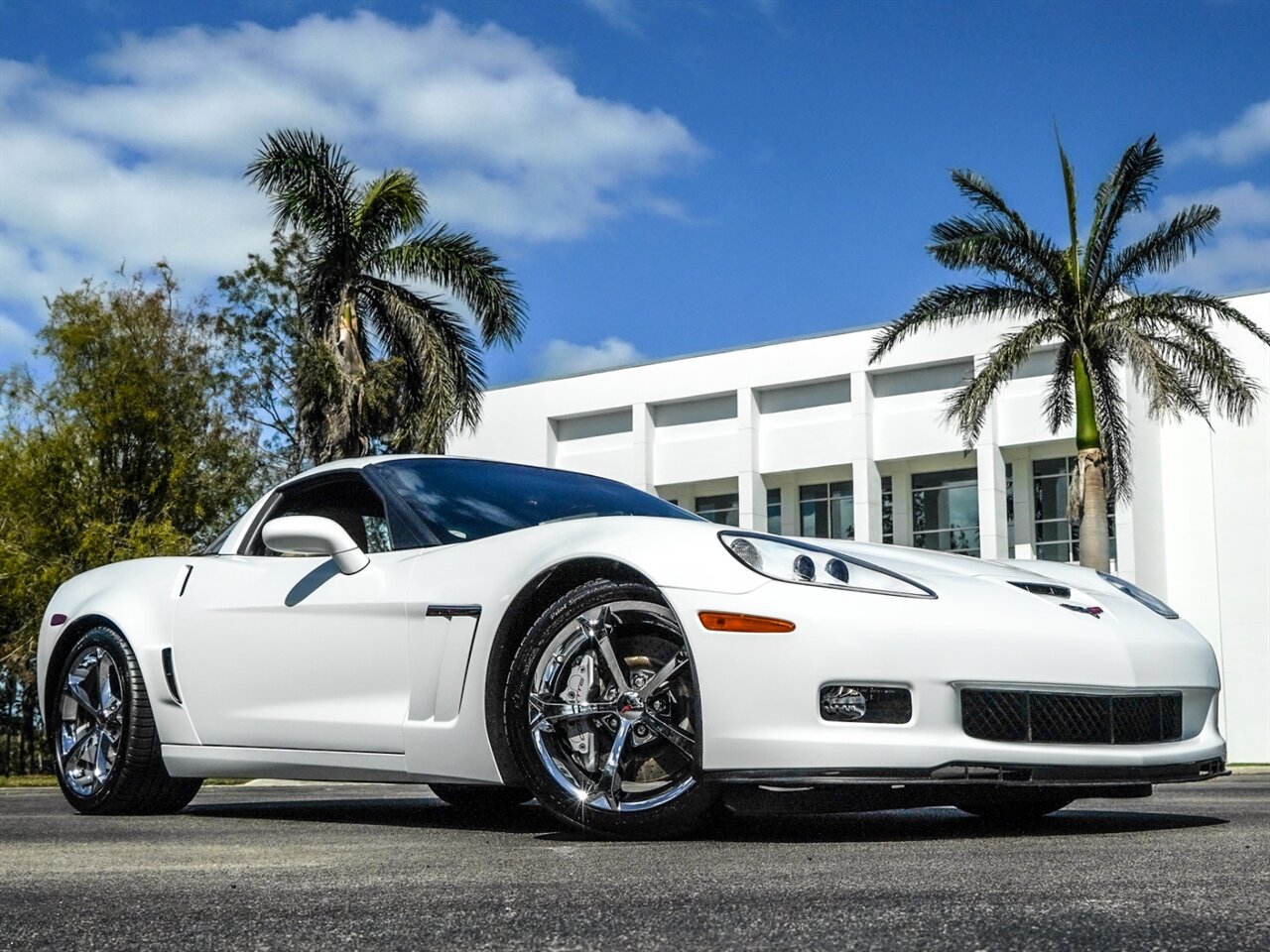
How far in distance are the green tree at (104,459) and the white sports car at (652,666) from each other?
80.9ft

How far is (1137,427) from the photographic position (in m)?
40.0

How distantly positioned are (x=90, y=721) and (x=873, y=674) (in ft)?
11.4

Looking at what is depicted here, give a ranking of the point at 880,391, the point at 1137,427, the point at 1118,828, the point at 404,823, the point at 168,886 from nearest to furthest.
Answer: the point at 168,886
the point at 1118,828
the point at 404,823
the point at 1137,427
the point at 880,391

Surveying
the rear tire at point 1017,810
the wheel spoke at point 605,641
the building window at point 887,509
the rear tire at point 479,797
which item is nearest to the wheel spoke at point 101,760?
the rear tire at point 479,797

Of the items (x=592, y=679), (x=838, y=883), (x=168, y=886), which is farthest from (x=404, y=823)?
(x=838, y=883)

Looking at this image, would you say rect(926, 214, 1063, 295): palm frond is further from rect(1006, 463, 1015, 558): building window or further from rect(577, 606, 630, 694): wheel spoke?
rect(577, 606, 630, 694): wheel spoke

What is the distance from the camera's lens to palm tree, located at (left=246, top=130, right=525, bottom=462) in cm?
2392

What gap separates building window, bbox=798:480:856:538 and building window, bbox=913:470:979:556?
75.9 inches

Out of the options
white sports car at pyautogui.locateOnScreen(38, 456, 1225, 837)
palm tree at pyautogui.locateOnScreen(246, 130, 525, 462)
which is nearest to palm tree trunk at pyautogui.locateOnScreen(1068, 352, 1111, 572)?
palm tree at pyautogui.locateOnScreen(246, 130, 525, 462)

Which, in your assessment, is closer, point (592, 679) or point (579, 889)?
point (579, 889)

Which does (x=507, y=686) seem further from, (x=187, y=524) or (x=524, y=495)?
(x=187, y=524)

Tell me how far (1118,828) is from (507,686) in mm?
1836

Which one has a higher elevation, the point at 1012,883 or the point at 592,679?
the point at 592,679

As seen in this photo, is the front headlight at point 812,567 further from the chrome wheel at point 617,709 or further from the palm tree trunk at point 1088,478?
the palm tree trunk at point 1088,478
